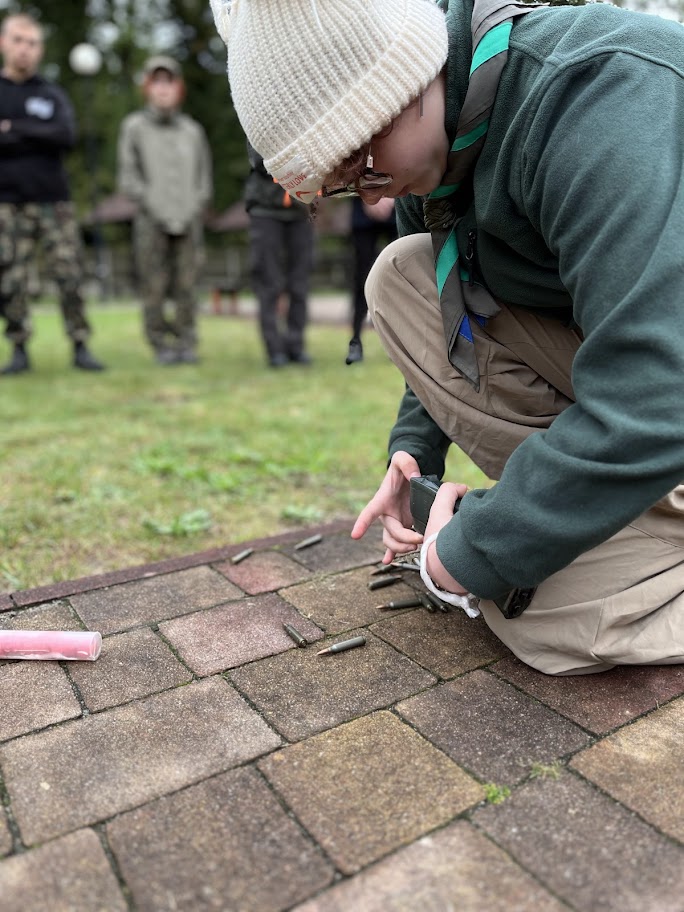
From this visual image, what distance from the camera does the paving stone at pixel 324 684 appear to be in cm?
163

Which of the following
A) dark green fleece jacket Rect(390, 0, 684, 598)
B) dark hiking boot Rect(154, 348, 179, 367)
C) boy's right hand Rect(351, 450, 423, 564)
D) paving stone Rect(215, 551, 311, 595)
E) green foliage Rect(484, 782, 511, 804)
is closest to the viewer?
dark green fleece jacket Rect(390, 0, 684, 598)

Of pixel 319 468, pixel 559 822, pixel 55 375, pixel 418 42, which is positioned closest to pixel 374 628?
→ pixel 559 822

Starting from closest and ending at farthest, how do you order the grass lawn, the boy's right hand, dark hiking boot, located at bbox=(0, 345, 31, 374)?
the boy's right hand
the grass lawn
dark hiking boot, located at bbox=(0, 345, 31, 374)

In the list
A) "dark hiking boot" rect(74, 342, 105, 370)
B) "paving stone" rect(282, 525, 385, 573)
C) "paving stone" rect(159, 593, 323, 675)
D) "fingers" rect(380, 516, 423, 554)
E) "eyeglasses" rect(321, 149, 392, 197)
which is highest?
"eyeglasses" rect(321, 149, 392, 197)

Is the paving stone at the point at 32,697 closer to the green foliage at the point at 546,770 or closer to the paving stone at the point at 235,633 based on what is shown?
the paving stone at the point at 235,633

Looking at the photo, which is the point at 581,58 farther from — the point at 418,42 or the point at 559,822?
the point at 559,822

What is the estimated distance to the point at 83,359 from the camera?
6.63 metres

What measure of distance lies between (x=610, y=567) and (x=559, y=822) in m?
0.59

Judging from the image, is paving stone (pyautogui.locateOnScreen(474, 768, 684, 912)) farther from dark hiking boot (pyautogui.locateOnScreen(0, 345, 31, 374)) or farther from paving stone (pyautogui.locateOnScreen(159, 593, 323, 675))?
dark hiking boot (pyautogui.locateOnScreen(0, 345, 31, 374))

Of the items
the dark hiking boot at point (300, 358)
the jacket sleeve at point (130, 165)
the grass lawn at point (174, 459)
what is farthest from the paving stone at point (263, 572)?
the jacket sleeve at point (130, 165)

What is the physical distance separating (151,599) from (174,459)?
1.56 meters

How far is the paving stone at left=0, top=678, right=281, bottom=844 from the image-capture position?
1377 millimetres

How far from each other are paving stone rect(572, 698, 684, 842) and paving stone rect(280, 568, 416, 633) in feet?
2.28

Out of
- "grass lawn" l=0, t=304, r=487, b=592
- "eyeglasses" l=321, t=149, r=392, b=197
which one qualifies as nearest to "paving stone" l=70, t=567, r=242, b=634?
"grass lawn" l=0, t=304, r=487, b=592
